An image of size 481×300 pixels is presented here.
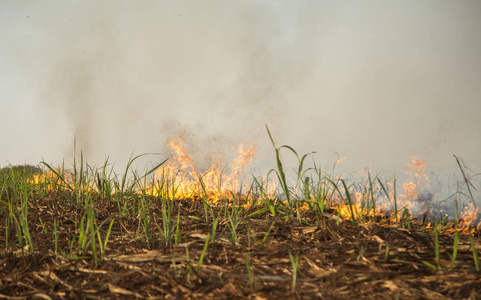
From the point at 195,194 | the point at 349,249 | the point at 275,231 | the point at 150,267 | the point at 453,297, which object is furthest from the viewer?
the point at 195,194

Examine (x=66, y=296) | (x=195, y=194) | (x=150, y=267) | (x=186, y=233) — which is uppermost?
(x=195, y=194)

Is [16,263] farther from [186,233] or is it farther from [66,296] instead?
[186,233]

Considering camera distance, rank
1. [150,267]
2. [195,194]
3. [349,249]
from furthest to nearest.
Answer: [195,194]
[349,249]
[150,267]

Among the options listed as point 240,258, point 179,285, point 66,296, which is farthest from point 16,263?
point 240,258

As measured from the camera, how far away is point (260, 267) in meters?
1.87

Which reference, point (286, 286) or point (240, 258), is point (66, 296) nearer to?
point (240, 258)

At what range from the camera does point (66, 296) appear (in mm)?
1771

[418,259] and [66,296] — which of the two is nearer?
[66,296]

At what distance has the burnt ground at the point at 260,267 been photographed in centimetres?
168

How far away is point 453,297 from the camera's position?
1.67 metres

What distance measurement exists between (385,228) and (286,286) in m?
1.13

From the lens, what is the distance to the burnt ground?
1683 millimetres

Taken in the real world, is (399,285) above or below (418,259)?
below

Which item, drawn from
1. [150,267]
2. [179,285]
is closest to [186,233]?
[150,267]
